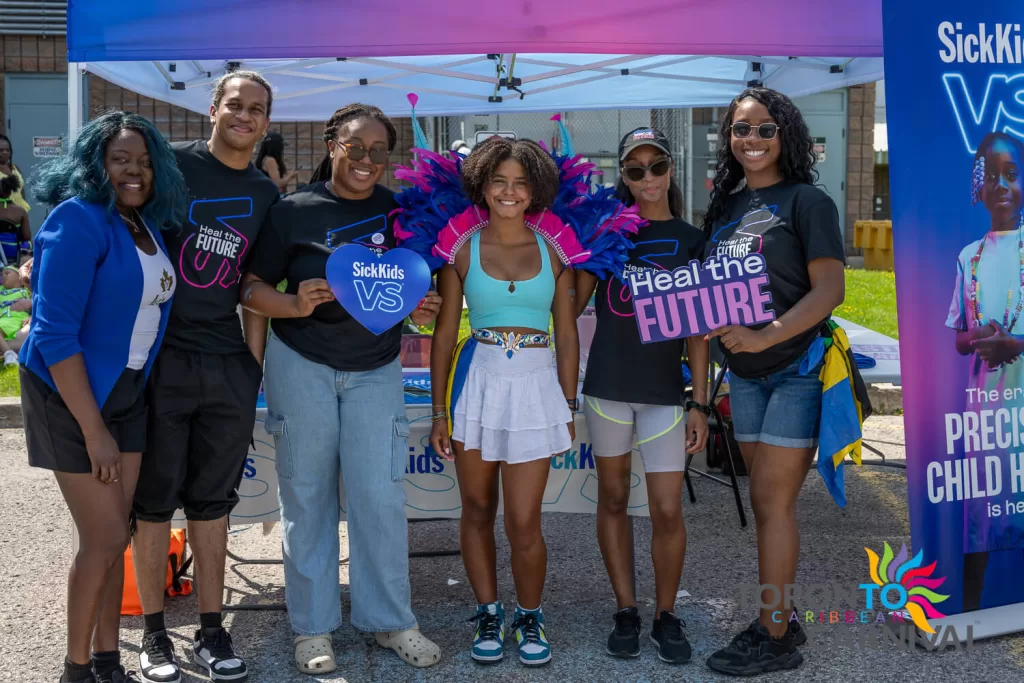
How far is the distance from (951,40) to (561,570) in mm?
2582

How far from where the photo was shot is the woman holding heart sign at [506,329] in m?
3.26

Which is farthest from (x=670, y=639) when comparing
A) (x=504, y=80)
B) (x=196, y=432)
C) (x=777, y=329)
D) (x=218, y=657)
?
(x=504, y=80)

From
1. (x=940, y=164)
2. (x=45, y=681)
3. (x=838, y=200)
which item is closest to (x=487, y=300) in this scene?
(x=940, y=164)

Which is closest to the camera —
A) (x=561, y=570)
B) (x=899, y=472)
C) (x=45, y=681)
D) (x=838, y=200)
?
(x=45, y=681)

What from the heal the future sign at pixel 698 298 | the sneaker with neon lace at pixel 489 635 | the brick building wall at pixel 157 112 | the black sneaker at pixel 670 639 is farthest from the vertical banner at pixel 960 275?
the brick building wall at pixel 157 112

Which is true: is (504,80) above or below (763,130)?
above

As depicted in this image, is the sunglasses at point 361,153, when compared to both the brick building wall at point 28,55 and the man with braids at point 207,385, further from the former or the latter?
the brick building wall at point 28,55

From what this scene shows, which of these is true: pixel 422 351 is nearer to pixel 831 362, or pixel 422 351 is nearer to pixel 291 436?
pixel 291 436

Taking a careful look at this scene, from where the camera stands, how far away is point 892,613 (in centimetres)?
348

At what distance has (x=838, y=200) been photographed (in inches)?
573

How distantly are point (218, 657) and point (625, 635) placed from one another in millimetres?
1365

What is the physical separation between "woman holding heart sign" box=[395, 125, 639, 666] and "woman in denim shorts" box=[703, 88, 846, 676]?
0.45 metres

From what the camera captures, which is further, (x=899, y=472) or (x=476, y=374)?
(x=899, y=472)

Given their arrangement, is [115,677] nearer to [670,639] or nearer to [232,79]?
[670,639]
